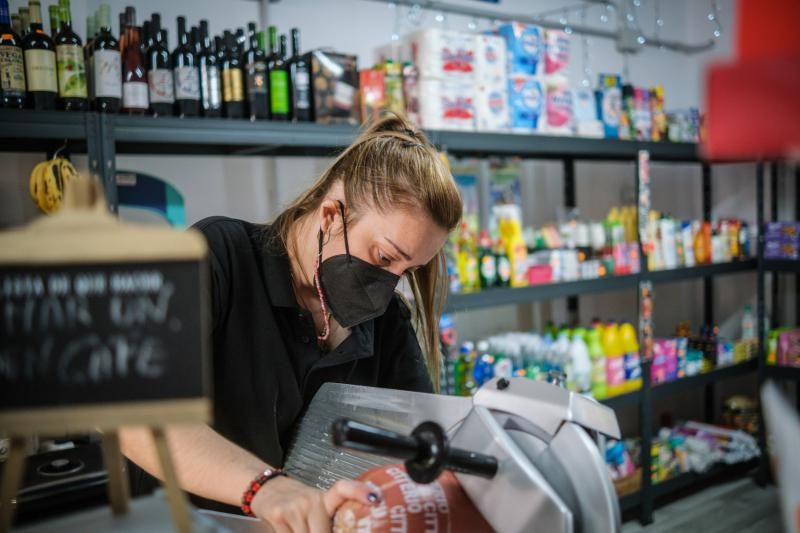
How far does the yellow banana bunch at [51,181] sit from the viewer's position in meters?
2.30

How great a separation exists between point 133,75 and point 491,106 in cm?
166

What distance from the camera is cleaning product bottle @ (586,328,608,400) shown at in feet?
12.9

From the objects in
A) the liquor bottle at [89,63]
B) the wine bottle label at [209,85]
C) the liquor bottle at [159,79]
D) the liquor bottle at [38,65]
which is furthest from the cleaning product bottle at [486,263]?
the liquor bottle at [38,65]

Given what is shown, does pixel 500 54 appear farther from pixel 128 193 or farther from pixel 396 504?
pixel 396 504

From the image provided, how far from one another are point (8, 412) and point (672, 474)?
15.2ft

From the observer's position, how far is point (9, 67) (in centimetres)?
221

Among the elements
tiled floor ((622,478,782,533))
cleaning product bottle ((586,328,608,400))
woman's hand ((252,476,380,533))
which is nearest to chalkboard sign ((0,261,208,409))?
woman's hand ((252,476,380,533))

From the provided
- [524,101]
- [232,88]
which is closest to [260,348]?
[232,88]

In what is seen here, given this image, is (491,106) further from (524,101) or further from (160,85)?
(160,85)

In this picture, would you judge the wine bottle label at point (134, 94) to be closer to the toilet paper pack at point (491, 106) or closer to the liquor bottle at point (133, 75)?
the liquor bottle at point (133, 75)

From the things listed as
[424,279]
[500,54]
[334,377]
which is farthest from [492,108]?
[334,377]

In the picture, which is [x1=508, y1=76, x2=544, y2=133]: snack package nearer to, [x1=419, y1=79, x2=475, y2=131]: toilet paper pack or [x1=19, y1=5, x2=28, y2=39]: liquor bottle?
[x1=419, y1=79, x2=475, y2=131]: toilet paper pack

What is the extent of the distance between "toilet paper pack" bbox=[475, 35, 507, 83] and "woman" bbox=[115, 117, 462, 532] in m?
1.72

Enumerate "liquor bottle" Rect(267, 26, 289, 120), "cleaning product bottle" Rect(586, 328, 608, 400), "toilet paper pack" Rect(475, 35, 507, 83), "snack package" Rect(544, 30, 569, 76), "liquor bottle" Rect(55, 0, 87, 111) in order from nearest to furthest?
"liquor bottle" Rect(55, 0, 87, 111), "liquor bottle" Rect(267, 26, 289, 120), "toilet paper pack" Rect(475, 35, 507, 83), "snack package" Rect(544, 30, 569, 76), "cleaning product bottle" Rect(586, 328, 608, 400)
